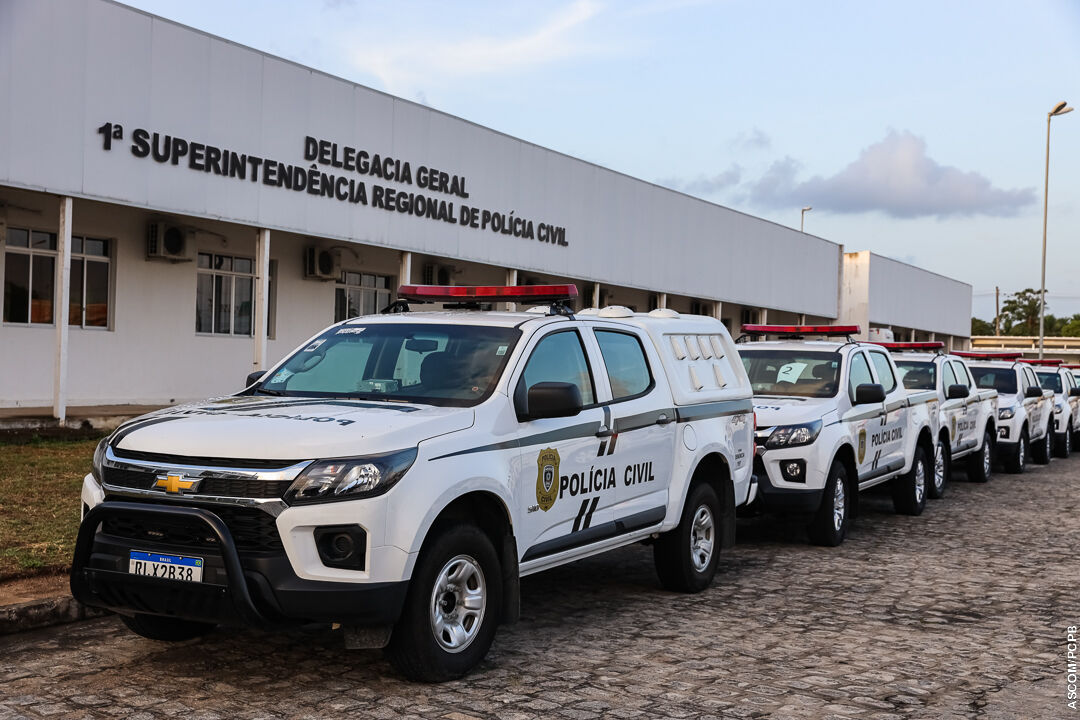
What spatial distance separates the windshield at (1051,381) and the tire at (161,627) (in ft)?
67.7

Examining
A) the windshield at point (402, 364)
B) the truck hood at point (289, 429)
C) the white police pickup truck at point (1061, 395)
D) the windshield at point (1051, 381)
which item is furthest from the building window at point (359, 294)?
the truck hood at point (289, 429)

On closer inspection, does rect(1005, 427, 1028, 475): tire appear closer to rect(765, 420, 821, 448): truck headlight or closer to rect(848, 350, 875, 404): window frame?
rect(848, 350, 875, 404): window frame

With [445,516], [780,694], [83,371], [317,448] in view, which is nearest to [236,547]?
[317,448]

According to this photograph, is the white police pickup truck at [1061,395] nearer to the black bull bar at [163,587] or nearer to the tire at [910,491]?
the tire at [910,491]

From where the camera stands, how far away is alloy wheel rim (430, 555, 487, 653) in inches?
204

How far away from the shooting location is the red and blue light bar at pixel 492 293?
6.94 m

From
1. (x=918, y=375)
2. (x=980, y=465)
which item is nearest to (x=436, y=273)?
(x=918, y=375)

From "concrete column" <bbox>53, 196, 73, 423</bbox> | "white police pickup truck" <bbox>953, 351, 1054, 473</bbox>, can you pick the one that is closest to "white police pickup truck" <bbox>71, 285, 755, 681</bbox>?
"concrete column" <bbox>53, 196, 73, 423</bbox>

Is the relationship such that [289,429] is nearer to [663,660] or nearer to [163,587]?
[163,587]

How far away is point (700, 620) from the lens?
7.00 m

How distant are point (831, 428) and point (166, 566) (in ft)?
22.2

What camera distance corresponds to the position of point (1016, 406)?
1833cm

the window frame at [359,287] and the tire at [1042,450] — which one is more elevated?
the window frame at [359,287]

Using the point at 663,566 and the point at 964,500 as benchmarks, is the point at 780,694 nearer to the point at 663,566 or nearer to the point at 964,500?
the point at 663,566
